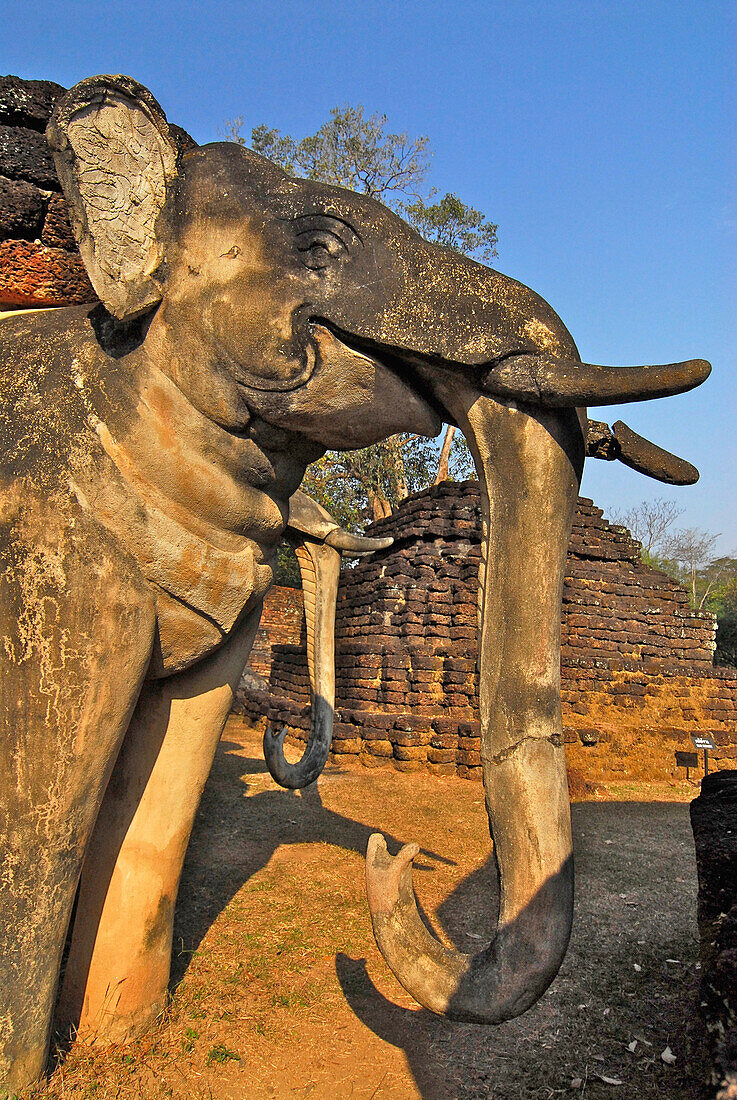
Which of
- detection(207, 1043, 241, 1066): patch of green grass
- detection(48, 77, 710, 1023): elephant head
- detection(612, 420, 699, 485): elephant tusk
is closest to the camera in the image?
detection(48, 77, 710, 1023): elephant head

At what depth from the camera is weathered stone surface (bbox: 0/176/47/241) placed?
253 cm

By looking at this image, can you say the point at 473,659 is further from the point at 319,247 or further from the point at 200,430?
the point at 319,247

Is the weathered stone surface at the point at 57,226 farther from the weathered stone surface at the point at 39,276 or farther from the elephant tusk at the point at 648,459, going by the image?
the elephant tusk at the point at 648,459

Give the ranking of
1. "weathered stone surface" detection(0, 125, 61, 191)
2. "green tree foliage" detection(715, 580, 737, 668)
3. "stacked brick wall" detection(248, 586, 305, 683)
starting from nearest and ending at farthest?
"weathered stone surface" detection(0, 125, 61, 191), "stacked brick wall" detection(248, 586, 305, 683), "green tree foliage" detection(715, 580, 737, 668)

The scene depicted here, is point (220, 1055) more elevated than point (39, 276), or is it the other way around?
point (39, 276)

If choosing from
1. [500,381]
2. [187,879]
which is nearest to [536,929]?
[500,381]

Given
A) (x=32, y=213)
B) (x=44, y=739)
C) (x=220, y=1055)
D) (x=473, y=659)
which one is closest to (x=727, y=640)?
(x=473, y=659)

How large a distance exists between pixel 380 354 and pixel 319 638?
7.52ft

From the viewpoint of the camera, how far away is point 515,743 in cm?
161

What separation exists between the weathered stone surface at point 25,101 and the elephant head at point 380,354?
914mm

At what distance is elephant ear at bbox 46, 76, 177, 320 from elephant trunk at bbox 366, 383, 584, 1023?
795 millimetres

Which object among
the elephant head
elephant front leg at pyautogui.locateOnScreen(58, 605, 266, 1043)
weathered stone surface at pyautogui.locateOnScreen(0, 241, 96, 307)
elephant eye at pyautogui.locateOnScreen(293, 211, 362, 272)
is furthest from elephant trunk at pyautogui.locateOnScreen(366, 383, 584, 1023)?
weathered stone surface at pyautogui.locateOnScreen(0, 241, 96, 307)

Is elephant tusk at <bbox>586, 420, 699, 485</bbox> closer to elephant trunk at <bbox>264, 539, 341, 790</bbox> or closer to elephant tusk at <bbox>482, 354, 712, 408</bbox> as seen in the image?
elephant tusk at <bbox>482, 354, 712, 408</bbox>

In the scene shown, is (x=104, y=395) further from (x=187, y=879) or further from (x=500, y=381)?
(x=187, y=879)
